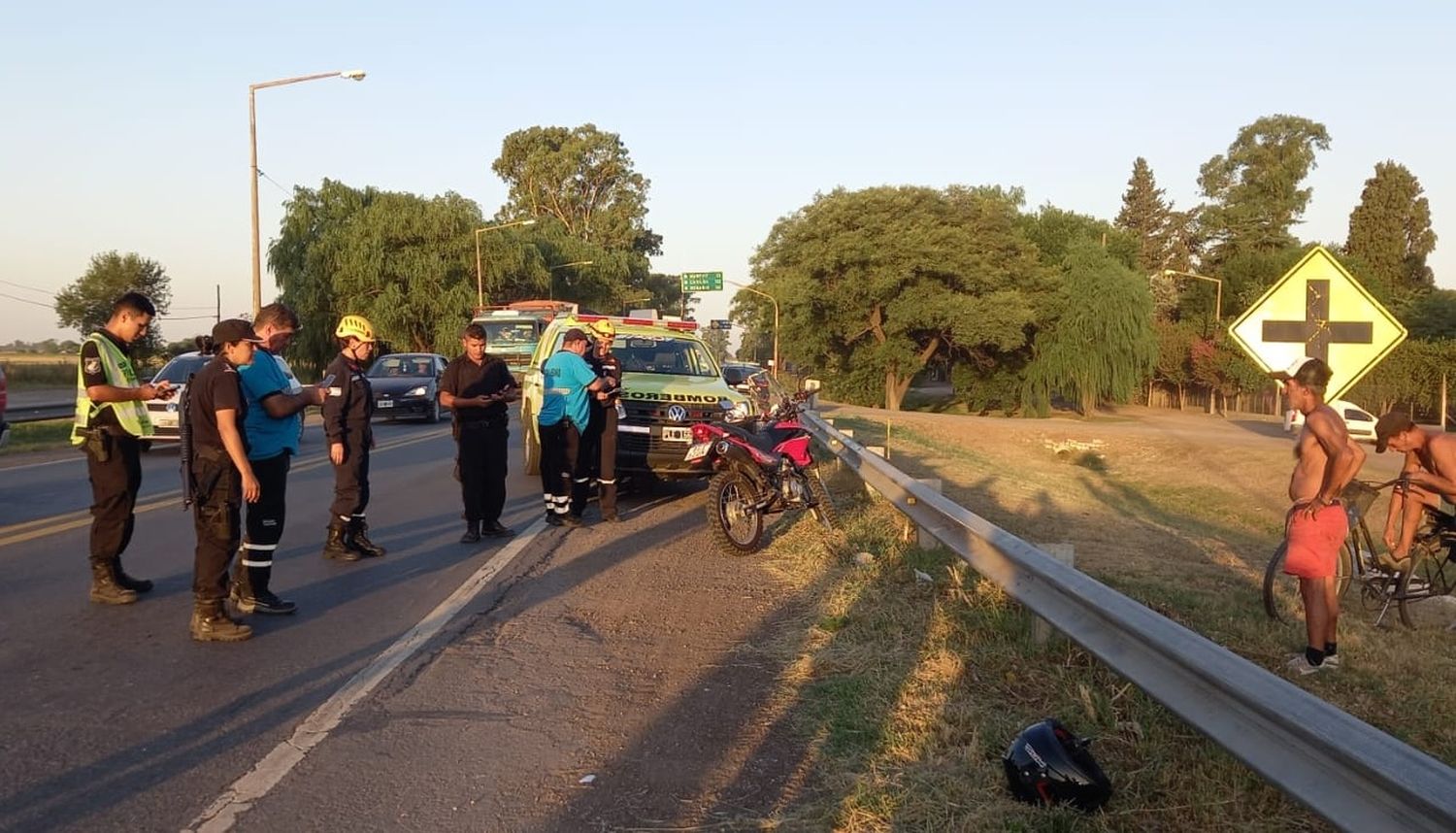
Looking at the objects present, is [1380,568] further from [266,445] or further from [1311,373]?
[266,445]

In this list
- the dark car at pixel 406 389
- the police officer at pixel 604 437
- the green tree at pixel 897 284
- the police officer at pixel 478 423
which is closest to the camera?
the police officer at pixel 478 423

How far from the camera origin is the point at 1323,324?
9055 mm

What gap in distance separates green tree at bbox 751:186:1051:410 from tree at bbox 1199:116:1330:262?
107 feet

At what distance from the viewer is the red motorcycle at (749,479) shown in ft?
28.8

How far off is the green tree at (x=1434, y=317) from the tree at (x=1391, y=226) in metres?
13.4

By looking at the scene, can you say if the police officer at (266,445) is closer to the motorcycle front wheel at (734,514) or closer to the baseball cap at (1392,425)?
the motorcycle front wheel at (734,514)

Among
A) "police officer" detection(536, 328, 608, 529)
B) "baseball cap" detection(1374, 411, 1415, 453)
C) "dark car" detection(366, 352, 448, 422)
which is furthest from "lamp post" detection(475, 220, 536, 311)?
"baseball cap" detection(1374, 411, 1415, 453)

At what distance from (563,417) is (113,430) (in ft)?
12.8

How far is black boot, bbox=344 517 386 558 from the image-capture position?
859 centimetres

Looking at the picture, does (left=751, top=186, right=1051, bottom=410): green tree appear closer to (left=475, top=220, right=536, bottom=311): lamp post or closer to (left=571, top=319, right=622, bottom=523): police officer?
(left=475, top=220, right=536, bottom=311): lamp post

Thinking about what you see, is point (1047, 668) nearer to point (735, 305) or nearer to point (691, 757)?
point (691, 757)

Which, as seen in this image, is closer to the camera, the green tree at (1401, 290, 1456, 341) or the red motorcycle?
the red motorcycle

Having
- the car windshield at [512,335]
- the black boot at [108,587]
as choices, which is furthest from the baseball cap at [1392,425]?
the car windshield at [512,335]

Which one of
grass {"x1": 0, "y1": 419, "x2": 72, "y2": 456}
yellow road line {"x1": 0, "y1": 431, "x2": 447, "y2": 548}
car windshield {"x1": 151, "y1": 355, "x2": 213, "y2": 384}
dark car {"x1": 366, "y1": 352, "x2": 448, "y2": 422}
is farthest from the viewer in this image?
dark car {"x1": 366, "y1": 352, "x2": 448, "y2": 422}
